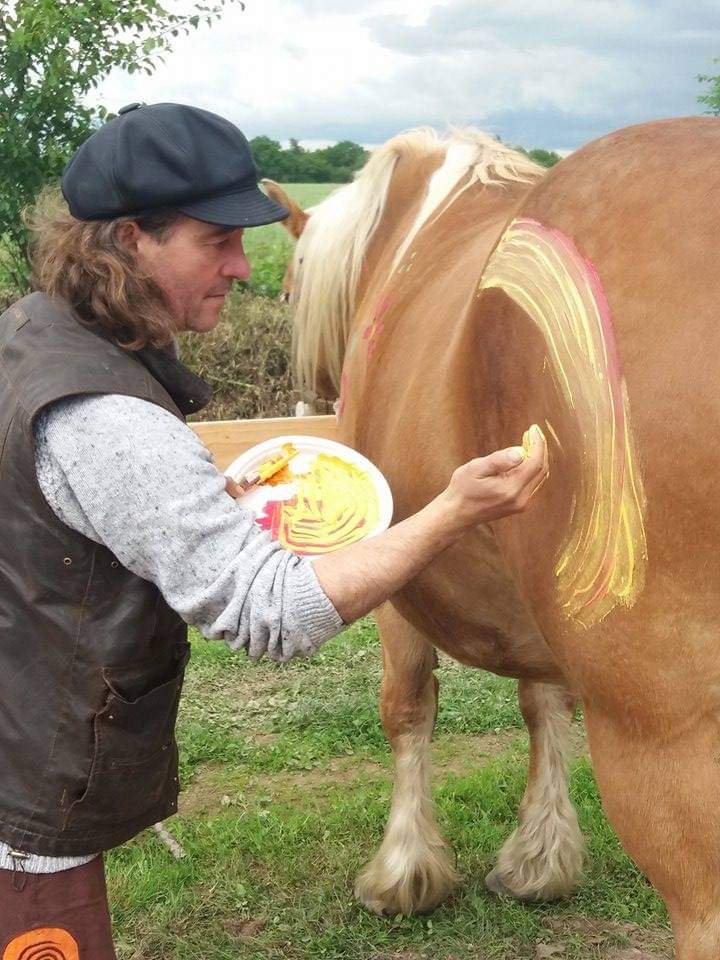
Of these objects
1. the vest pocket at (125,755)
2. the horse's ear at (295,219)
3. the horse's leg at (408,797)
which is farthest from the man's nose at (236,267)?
the horse's ear at (295,219)

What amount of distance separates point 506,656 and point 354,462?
647 millimetres

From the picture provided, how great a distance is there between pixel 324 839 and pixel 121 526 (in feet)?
7.48

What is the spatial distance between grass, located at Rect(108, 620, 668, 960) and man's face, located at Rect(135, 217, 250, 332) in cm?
205

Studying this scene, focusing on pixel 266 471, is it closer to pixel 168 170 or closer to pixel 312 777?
pixel 168 170

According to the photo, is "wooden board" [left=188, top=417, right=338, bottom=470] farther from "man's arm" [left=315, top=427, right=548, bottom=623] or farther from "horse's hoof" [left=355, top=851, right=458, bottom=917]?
"man's arm" [left=315, top=427, right=548, bottom=623]

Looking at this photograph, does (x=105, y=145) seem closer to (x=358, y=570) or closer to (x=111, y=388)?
(x=111, y=388)

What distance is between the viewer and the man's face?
1666 mm

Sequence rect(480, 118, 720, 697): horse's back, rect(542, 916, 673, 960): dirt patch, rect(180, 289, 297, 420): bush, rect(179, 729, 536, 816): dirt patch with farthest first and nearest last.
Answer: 1. rect(180, 289, 297, 420): bush
2. rect(179, 729, 536, 816): dirt patch
3. rect(542, 916, 673, 960): dirt patch
4. rect(480, 118, 720, 697): horse's back

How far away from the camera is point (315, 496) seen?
1894mm

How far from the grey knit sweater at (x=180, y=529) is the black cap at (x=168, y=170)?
347mm

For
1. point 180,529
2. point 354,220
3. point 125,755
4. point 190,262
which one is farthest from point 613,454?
point 354,220

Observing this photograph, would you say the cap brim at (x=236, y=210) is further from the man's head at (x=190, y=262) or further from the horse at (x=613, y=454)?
the horse at (x=613, y=454)

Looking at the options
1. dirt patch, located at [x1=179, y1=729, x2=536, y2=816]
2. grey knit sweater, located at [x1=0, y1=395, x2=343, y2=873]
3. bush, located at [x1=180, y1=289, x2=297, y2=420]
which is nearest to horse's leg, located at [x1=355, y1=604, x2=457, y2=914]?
dirt patch, located at [x1=179, y1=729, x2=536, y2=816]

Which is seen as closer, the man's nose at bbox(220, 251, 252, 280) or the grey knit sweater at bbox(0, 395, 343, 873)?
the grey knit sweater at bbox(0, 395, 343, 873)
